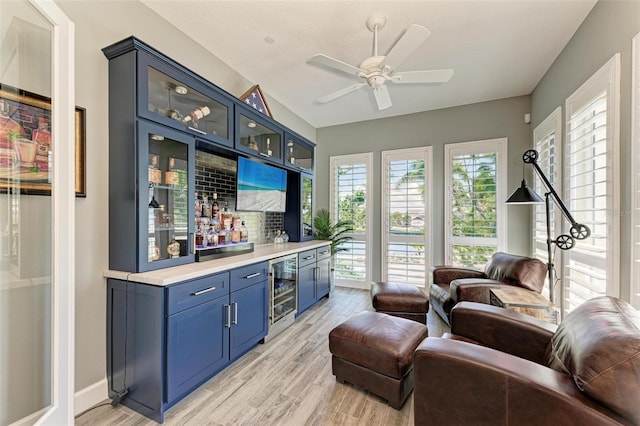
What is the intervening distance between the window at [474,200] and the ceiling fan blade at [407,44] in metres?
2.35

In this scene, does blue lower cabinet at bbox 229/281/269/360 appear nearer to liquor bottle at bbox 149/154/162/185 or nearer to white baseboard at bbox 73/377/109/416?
white baseboard at bbox 73/377/109/416

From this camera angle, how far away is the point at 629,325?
Answer: 3.21 feet

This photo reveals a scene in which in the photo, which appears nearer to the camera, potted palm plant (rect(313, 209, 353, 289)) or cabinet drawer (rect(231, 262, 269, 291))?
cabinet drawer (rect(231, 262, 269, 291))

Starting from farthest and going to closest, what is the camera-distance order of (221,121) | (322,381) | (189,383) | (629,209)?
(221,121)
(322,381)
(189,383)
(629,209)

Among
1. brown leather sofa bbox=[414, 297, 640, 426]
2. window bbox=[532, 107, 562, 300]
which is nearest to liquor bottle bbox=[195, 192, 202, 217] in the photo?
brown leather sofa bbox=[414, 297, 640, 426]

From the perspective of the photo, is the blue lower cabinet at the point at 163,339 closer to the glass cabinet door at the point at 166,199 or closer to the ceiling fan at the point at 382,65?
the glass cabinet door at the point at 166,199

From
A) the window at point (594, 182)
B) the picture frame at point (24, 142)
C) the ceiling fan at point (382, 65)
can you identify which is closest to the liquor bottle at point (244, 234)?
the picture frame at point (24, 142)

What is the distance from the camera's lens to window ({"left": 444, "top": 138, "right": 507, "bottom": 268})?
3725mm

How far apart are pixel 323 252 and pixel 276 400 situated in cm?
218

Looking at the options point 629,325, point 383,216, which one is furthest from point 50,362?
point 383,216

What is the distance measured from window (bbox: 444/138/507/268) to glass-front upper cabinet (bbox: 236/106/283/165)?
2601mm

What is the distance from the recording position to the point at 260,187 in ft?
10.5

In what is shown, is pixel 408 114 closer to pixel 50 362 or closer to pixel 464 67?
pixel 464 67

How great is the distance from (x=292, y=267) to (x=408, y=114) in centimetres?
314
